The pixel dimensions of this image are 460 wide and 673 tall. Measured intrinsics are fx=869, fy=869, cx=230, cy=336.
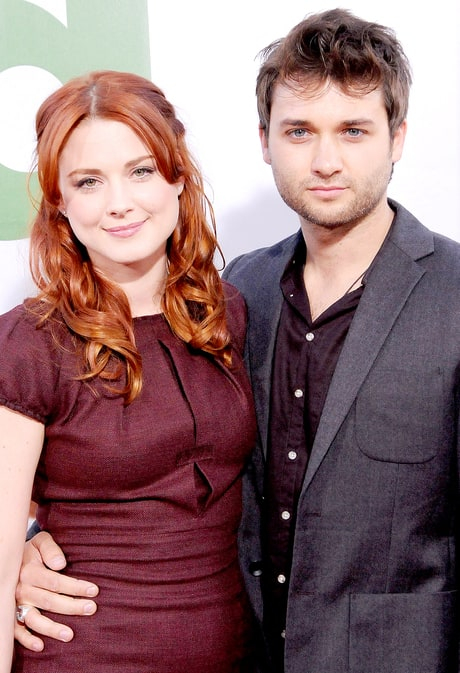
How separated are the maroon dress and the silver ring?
0.05 metres

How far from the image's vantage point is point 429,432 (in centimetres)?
169

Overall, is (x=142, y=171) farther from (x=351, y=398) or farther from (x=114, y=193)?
(x=351, y=398)

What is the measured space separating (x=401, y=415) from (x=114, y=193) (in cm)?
71

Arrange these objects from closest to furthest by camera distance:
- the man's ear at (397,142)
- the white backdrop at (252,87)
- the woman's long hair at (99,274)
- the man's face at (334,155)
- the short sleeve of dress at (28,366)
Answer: the short sleeve of dress at (28,366), the woman's long hair at (99,274), the man's face at (334,155), the man's ear at (397,142), the white backdrop at (252,87)

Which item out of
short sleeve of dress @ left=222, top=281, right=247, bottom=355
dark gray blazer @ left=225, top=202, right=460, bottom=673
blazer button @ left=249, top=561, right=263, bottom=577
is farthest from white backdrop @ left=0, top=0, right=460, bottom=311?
blazer button @ left=249, top=561, right=263, bottom=577

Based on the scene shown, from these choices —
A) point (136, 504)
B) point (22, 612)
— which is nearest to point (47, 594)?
point (22, 612)

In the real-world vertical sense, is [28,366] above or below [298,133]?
below

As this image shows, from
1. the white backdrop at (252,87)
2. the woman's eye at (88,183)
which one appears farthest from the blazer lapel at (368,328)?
the white backdrop at (252,87)

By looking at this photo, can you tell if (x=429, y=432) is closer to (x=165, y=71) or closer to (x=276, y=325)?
(x=276, y=325)

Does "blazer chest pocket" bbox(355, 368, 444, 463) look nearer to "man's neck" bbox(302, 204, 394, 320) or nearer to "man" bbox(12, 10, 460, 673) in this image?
"man" bbox(12, 10, 460, 673)

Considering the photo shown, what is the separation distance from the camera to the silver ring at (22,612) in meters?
1.71

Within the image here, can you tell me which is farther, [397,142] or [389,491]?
[397,142]

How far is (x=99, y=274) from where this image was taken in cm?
183

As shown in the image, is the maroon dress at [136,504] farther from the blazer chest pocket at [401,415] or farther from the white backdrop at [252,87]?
the white backdrop at [252,87]
